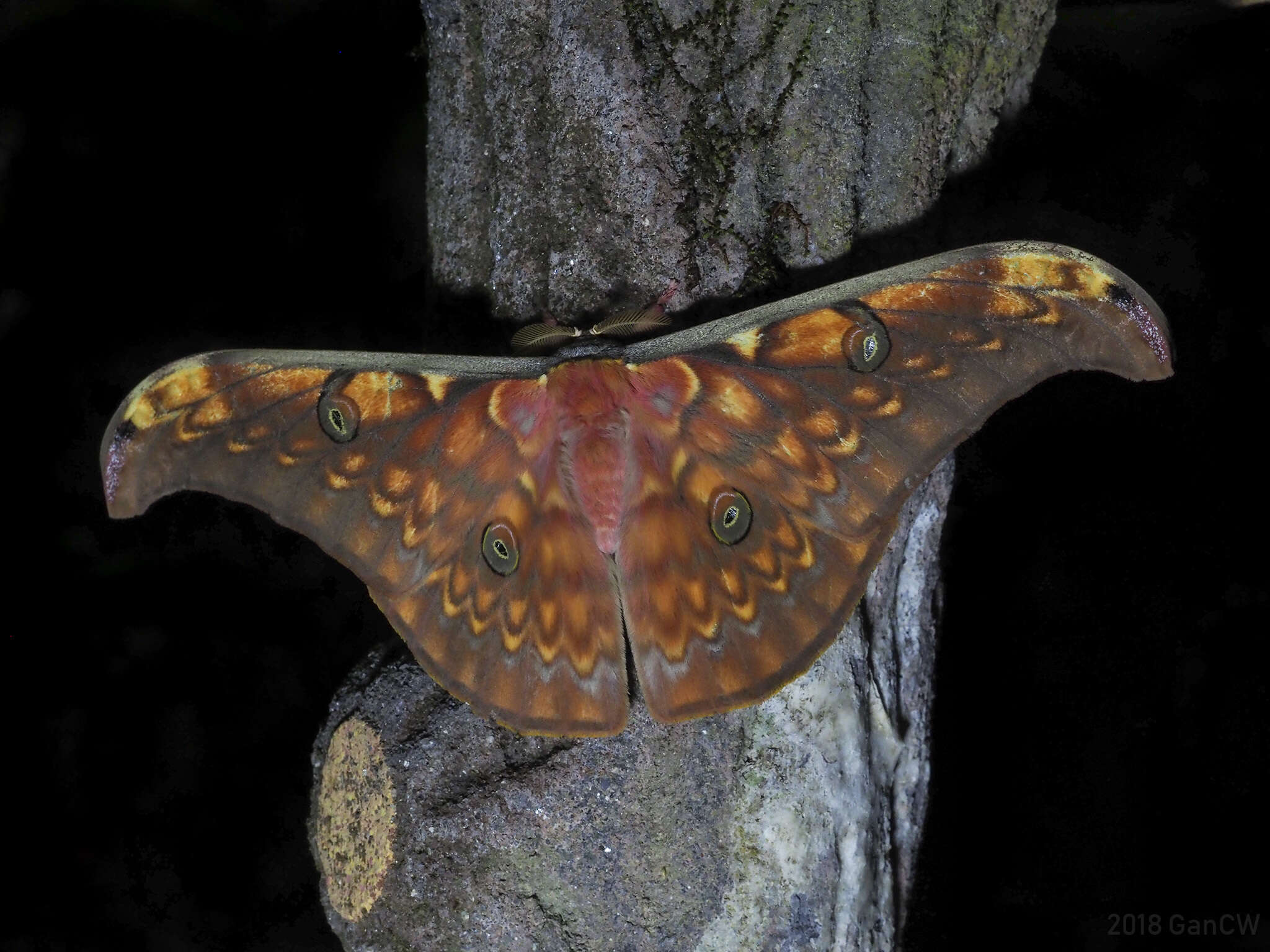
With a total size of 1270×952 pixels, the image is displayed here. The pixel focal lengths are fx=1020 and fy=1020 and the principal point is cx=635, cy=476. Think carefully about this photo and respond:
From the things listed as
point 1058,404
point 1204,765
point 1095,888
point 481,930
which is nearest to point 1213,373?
point 1058,404

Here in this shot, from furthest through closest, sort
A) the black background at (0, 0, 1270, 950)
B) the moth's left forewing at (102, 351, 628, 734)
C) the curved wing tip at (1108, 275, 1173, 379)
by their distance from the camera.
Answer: the black background at (0, 0, 1270, 950)
the moth's left forewing at (102, 351, 628, 734)
the curved wing tip at (1108, 275, 1173, 379)

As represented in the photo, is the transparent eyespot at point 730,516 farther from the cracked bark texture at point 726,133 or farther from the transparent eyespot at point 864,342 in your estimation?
the cracked bark texture at point 726,133

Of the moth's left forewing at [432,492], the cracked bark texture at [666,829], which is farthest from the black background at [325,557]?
the moth's left forewing at [432,492]

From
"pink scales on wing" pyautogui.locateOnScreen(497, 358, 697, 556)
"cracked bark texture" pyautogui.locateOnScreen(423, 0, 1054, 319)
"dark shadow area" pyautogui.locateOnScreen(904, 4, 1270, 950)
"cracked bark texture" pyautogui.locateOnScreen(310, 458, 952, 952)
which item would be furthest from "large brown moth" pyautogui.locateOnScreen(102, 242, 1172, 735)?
"dark shadow area" pyautogui.locateOnScreen(904, 4, 1270, 950)

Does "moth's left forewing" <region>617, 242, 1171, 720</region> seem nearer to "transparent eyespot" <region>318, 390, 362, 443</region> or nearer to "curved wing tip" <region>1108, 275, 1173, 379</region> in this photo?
"curved wing tip" <region>1108, 275, 1173, 379</region>

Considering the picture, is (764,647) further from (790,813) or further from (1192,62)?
(1192,62)
